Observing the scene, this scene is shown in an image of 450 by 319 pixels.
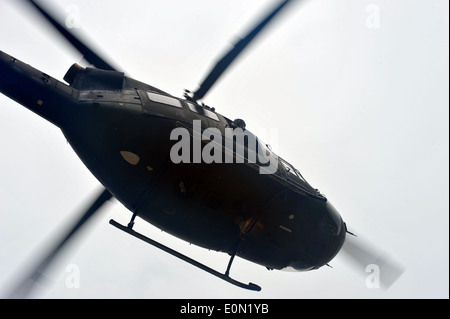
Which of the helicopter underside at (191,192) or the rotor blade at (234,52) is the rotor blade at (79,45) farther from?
the rotor blade at (234,52)

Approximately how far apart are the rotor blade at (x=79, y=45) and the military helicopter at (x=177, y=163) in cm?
2

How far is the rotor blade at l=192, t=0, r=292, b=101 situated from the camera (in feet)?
26.9

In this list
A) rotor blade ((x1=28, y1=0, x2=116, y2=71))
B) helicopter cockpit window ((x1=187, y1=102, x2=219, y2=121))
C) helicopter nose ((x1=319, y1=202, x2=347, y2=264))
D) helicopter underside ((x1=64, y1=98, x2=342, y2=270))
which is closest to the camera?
rotor blade ((x1=28, y1=0, x2=116, y2=71))

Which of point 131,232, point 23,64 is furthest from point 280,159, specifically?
point 23,64

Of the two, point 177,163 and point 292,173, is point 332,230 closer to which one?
point 292,173

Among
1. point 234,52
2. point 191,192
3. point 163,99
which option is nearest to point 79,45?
point 163,99

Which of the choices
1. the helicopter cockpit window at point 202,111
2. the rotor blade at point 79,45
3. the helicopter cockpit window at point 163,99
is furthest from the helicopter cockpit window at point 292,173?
the rotor blade at point 79,45

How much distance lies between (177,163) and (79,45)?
10.3 ft

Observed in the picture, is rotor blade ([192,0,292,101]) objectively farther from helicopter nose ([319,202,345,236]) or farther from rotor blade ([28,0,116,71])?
helicopter nose ([319,202,345,236])

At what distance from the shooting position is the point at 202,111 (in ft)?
30.2

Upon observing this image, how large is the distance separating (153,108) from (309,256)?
16.8 ft

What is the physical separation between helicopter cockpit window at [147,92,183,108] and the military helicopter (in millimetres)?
24

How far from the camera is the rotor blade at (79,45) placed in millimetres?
7836

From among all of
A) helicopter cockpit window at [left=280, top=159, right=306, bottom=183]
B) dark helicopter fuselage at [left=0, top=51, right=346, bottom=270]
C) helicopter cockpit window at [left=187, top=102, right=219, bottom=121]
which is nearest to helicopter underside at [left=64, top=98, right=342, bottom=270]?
dark helicopter fuselage at [left=0, top=51, right=346, bottom=270]
